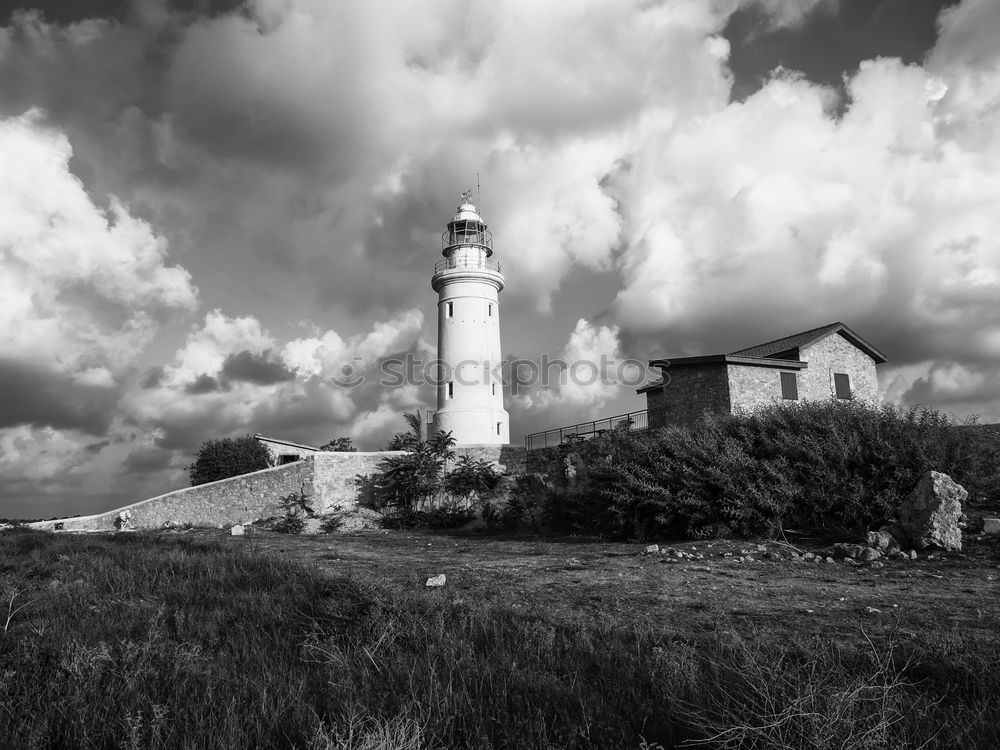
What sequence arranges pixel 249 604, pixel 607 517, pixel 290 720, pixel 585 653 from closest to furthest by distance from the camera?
pixel 290 720, pixel 585 653, pixel 249 604, pixel 607 517

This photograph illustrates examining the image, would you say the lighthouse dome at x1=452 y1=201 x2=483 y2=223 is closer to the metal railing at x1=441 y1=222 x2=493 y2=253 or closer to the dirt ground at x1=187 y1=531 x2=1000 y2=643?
the metal railing at x1=441 y1=222 x2=493 y2=253

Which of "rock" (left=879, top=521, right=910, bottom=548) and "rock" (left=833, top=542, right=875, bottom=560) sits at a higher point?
"rock" (left=879, top=521, right=910, bottom=548)

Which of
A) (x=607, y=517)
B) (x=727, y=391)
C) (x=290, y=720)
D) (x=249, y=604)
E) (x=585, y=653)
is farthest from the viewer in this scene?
(x=727, y=391)

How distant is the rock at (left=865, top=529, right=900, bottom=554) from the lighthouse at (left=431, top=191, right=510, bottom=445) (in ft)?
67.8

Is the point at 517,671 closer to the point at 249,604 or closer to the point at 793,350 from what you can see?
the point at 249,604

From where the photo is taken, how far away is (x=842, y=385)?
86.5ft

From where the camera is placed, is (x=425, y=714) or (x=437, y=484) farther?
(x=437, y=484)

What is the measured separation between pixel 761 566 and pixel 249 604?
7.36 meters

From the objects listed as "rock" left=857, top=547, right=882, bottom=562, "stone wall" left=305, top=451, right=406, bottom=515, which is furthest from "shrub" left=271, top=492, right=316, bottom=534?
"rock" left=857, top=547, right=882, bottom=562

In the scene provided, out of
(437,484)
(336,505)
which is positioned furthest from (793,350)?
(336,505)

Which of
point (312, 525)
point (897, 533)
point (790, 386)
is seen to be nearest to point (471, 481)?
point (312, 525)

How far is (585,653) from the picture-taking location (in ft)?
15.4

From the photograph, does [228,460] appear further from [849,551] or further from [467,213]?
[849,551]

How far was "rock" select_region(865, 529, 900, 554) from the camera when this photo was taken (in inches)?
410
